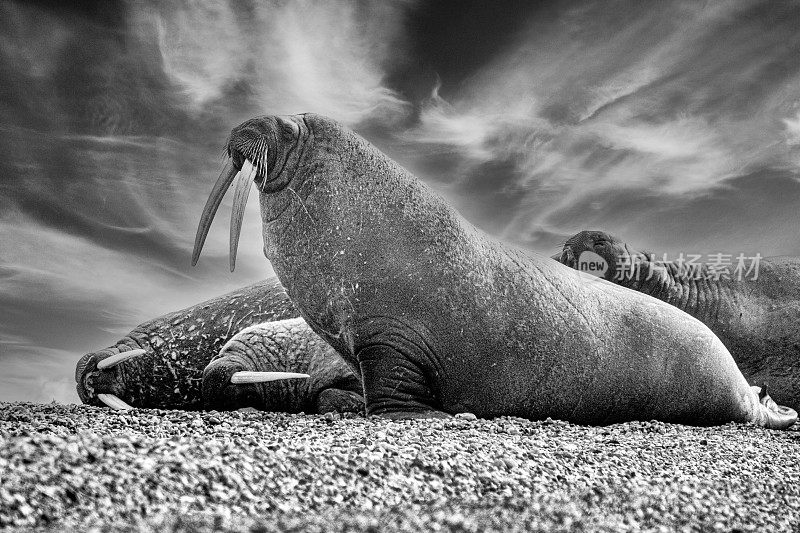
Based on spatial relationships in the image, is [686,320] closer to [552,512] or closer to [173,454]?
[552,512]

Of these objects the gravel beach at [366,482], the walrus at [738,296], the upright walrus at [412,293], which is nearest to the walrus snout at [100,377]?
the upright walrus at [412,293]

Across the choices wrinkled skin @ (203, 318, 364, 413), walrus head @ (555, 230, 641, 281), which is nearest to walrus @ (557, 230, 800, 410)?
walrus head @ (555, 230, 641, 281)

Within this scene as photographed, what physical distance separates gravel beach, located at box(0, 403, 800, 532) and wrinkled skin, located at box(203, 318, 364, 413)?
8.06ft

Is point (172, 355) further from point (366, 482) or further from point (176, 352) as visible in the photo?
point (366, 482)

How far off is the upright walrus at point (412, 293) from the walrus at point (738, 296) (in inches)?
139

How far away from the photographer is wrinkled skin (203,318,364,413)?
7090mm

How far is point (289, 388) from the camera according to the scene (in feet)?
24.0

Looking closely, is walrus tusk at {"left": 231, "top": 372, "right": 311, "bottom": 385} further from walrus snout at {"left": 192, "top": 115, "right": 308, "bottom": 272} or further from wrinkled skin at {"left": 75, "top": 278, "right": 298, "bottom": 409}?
wrinkled skin at {"left": 75, "top": 278, "right": 298, "bottom": 409}

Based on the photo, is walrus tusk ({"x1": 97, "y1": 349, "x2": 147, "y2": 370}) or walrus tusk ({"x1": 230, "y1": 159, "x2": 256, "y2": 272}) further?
walrus tusk ({"x1": 97, "y1": 349, "x2": 147, "y2": 370})

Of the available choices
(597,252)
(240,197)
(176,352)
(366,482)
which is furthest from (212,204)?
(597,252)

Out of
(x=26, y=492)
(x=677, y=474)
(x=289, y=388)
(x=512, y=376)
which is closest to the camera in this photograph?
(x=26, y=492)

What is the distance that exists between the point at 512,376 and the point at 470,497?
127 inches

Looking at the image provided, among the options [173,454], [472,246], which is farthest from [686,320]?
[173,454]

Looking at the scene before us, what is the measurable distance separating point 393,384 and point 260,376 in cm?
169
